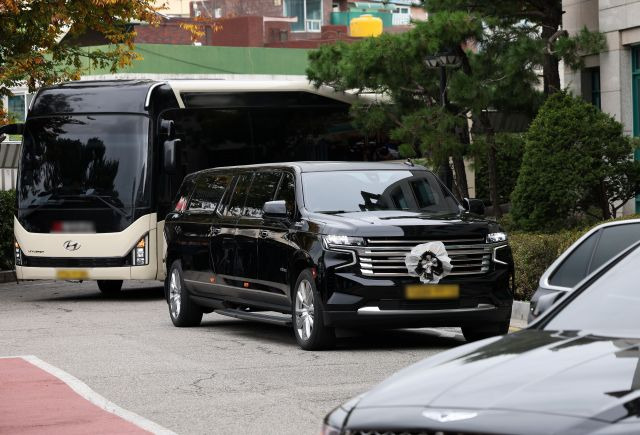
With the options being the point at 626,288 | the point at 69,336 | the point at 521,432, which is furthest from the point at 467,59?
the point at 521,432

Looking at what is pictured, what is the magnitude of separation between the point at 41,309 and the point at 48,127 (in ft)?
11.9

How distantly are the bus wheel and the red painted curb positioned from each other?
12.3 metres

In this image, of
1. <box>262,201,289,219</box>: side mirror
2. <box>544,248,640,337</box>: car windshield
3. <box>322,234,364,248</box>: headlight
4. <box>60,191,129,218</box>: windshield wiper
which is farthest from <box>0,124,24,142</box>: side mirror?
<box>544,248,640,337</box>: car windshield

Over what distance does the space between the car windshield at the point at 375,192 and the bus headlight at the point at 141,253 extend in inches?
308

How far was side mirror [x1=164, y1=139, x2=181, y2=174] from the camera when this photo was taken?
22.8 m

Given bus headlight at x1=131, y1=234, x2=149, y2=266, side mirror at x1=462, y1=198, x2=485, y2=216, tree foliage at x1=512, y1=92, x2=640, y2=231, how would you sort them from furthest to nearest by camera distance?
bus headlight at x1=131, y1=234, x2=149, y2=266 → tree foliage at x1=512, y1=92, x2=640, y2=231 → side mirror at x1=462, y1=198, x2=485, y2=216

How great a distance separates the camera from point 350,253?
1379cm

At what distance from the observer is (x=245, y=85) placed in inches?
979

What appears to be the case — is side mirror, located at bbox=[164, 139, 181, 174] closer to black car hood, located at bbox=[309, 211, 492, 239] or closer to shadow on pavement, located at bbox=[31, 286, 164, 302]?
shadow on pavement, located at bbox=[31, 286, 164, 302]

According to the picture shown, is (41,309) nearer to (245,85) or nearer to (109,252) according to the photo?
(109,252)

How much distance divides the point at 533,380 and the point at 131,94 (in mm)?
18792

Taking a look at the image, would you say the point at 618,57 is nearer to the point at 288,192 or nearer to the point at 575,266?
the point at 288,192

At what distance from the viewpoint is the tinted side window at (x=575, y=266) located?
395 inches

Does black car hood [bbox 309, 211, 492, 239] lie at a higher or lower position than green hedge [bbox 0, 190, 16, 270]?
higher
